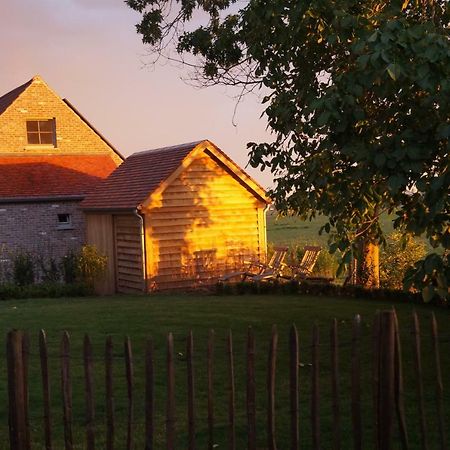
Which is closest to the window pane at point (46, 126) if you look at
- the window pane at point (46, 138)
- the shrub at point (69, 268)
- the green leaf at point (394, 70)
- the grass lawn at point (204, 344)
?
the window pane at point (46, 138)

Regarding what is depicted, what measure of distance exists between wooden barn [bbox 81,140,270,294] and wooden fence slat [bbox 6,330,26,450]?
1823cm

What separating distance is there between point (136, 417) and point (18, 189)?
71.2 ft

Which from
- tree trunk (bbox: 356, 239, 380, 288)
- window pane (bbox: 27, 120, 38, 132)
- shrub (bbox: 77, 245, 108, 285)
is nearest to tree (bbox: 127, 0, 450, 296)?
tree trunk (bbox: 356, 239, 380, 288)

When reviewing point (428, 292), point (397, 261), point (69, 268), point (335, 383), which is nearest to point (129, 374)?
point (335, 383)

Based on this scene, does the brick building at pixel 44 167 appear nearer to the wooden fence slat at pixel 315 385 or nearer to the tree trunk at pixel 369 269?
the tree trunk at pixel 369 269

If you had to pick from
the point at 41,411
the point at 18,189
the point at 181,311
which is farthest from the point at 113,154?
the point at 41,411

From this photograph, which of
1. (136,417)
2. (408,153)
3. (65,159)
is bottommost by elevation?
(136,417)

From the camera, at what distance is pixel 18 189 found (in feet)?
96.0

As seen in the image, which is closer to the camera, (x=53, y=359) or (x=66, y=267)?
(x=53, y=359)

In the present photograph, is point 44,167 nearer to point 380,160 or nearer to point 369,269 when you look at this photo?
point 369,269

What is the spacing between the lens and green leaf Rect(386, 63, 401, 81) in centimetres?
674

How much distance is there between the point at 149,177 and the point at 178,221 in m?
1.86

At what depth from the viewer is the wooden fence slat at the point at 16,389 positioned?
6145 millimetres

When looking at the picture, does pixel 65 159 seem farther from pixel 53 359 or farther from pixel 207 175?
pixel 53 359
